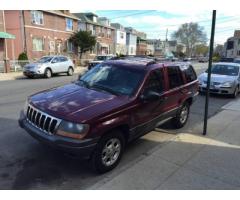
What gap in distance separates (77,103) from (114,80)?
3.61 ft

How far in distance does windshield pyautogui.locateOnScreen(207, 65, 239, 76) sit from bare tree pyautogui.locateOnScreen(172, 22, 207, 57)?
81648 mm

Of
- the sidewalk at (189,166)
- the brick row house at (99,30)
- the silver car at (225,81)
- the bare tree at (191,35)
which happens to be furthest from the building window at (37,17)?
the bare tree at (191,35)

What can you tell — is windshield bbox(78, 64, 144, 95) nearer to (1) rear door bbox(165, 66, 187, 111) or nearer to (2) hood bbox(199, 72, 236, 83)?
(1) rear door bbox(165, 66, 187, 111)

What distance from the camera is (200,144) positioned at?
16.1 feet

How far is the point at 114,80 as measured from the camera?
4.53 metres

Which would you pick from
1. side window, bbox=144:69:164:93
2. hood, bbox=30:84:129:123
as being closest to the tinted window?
side window, bbox=144:69:164:93

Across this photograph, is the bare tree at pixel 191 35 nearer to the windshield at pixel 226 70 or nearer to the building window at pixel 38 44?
the building window at pixel 38 44

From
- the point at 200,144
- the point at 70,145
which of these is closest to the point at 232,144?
the point at 200,144

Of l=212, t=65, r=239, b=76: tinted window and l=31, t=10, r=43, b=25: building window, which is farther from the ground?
l=31, t=10, r=43, b=25: building window

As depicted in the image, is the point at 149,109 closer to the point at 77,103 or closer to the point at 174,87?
the point at 174,87

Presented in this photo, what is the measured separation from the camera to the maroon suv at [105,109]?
10.9ft

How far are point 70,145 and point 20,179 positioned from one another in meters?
0.92

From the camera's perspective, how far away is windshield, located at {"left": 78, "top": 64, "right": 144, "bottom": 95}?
426 centimetres

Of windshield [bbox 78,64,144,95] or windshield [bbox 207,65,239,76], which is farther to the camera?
windshield [bbox 207,65,239,76]
